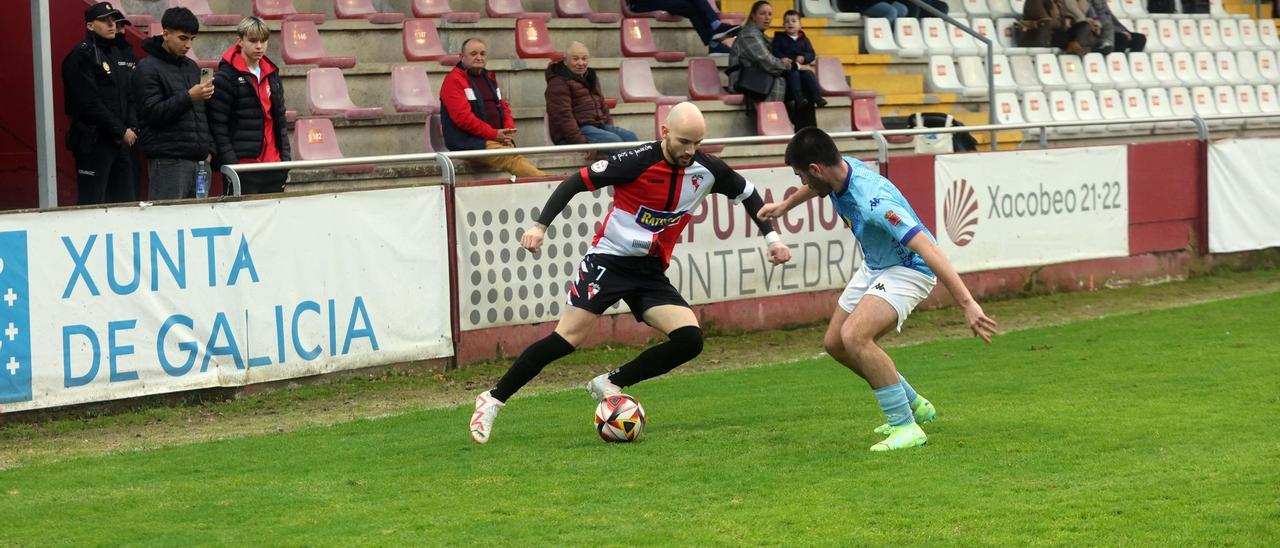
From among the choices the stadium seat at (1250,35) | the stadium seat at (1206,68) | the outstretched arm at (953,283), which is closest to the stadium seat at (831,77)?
the stadium seat at (1206,68)

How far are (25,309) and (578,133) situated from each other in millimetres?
6262

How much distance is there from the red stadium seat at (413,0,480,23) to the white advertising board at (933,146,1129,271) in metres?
5.20

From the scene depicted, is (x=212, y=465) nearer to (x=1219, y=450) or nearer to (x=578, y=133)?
(x=1219, y=450)

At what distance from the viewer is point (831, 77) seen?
63.9 ft

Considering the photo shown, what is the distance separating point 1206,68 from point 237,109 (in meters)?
18.3

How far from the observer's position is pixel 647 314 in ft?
30.3

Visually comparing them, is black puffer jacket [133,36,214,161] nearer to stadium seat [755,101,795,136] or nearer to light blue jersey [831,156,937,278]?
light blue jersey [831,156,937,278]

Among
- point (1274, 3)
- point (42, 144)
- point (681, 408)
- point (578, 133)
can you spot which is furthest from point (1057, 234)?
point (1274, 3)

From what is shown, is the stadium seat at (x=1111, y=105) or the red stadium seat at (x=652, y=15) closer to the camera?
the red stadium seat at (x=652, y=15)

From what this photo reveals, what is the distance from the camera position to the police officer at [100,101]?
12.2m

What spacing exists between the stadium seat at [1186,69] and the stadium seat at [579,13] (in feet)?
35.9

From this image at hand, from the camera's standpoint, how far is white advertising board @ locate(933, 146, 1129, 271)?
628 inches

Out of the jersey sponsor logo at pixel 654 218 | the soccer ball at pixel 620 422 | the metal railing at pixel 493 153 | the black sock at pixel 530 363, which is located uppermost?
the metal railing at pixel 493 153

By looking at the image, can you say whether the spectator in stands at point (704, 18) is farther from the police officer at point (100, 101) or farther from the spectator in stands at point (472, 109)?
the police officer at point (100, 101)
